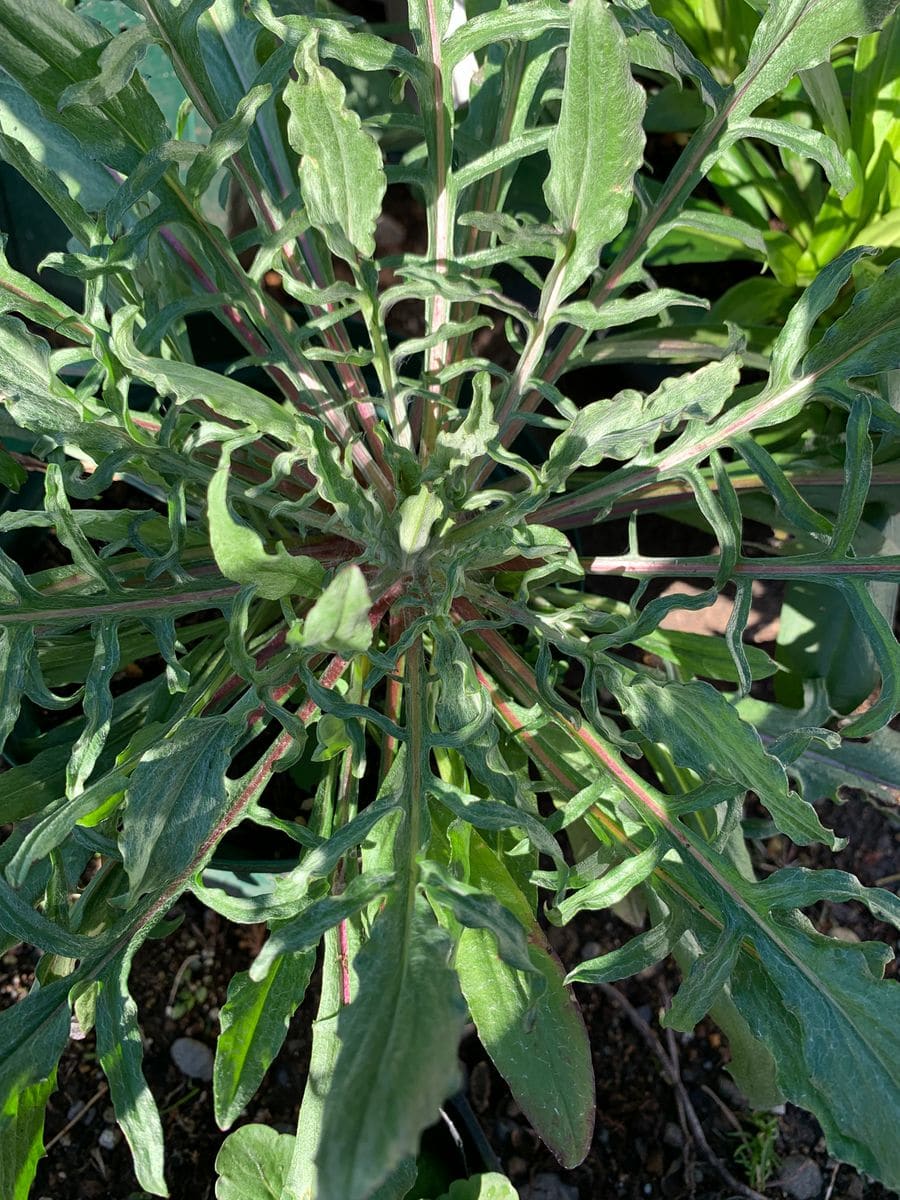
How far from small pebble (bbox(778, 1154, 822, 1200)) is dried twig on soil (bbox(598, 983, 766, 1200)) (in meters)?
0.03

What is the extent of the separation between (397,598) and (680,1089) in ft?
2.23

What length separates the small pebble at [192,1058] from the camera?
1.12 metres

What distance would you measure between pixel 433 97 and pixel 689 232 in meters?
0.53

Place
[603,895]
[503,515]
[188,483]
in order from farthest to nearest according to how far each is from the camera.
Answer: [188,483]
[503,515]
[603,895]

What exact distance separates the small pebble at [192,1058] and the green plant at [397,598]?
0.59ft

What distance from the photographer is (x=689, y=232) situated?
1.21 metres

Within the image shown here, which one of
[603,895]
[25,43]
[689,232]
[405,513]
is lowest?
[603,895]

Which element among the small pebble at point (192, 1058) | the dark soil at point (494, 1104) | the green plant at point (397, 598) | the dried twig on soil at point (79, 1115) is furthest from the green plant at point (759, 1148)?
the dried twig on soil at point (79, 1115)

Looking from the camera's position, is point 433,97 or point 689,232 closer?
point 433,97

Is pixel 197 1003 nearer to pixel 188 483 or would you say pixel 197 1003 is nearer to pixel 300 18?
pixel 188 483

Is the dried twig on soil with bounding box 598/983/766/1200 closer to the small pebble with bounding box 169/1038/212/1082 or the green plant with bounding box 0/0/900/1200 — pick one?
the green plant with bounding box 0/0/900/1200

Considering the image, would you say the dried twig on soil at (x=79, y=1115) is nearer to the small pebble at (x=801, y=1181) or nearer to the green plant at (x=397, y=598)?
the green plant at (x=397, y=598)

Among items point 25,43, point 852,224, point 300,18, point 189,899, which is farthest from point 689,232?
point 189,899

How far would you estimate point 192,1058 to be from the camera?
44.4 inches
